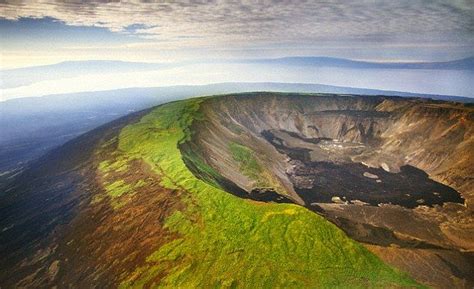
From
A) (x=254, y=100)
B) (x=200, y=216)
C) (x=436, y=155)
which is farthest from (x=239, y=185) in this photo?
(x=254, y=100)

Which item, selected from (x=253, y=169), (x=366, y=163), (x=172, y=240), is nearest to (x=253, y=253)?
(x=172, y=240)

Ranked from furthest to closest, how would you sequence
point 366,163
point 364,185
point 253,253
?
point 366,163, point 364,185, point 253,253

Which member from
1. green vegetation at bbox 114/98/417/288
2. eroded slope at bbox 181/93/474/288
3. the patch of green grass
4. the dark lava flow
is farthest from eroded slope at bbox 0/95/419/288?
the dark lava flow

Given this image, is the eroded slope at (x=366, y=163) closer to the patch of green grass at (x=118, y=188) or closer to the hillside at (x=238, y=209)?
the hillside at (x=238, y=209)

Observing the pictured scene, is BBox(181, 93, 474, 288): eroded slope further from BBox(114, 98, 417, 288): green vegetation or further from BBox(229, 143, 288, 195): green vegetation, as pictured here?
BBox(114, 98, 417, 288): green vegetation

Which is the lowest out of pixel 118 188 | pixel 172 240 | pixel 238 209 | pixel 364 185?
pixel 364 185

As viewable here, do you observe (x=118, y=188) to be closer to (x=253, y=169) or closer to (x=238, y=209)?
(x=238, y=209)
